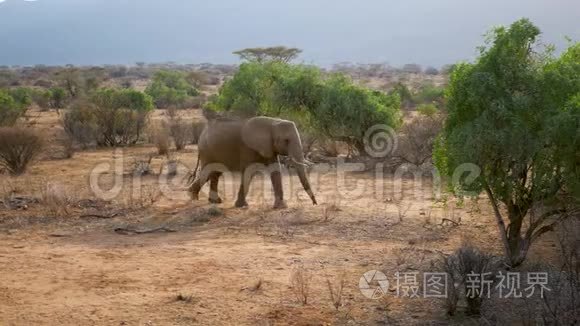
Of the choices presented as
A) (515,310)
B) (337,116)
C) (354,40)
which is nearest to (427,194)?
(337,116)

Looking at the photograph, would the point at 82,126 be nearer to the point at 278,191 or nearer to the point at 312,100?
the point at 312,100

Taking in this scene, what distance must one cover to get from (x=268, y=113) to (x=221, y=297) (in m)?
11.2

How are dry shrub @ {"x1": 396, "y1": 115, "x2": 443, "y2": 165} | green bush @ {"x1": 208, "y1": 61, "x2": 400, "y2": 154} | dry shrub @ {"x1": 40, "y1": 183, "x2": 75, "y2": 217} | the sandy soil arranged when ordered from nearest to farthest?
the sandy soil, dry shrub @ {"x1": 40, "y1": 183, "x2": 75, "y2": 217}, dry shrub @ {"x1": 396, "y1": 115, "x2": 443, "y2": 165}, green bush @ {"x1": 208, "y1": 61, "x2": 400, "y2": 154}

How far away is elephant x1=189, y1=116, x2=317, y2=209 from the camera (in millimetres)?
10609

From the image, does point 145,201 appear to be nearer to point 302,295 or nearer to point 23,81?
point 302,295

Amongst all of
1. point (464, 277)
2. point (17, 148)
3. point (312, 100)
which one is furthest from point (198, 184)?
point (464, 277)

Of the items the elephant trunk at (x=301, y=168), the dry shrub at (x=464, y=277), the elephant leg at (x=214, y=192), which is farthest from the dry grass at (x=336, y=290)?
the elephant leg at (x=214, y=192)

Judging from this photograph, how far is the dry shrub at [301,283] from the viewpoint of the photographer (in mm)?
6043

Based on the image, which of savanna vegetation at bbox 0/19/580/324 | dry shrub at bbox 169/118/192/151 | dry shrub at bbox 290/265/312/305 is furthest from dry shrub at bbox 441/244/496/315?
dry shrub at bbox 169/118/192/151

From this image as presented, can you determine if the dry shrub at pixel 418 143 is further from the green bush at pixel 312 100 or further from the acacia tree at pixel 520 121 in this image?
the acacia tree at pixel 520 121

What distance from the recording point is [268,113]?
17.1 m

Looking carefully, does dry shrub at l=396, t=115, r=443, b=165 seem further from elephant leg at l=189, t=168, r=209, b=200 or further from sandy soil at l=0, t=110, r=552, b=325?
elephant leg at l=189, t=168, r=209, b=200

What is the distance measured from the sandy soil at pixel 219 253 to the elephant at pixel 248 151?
1.41ft

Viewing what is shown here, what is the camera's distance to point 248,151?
1109cm
